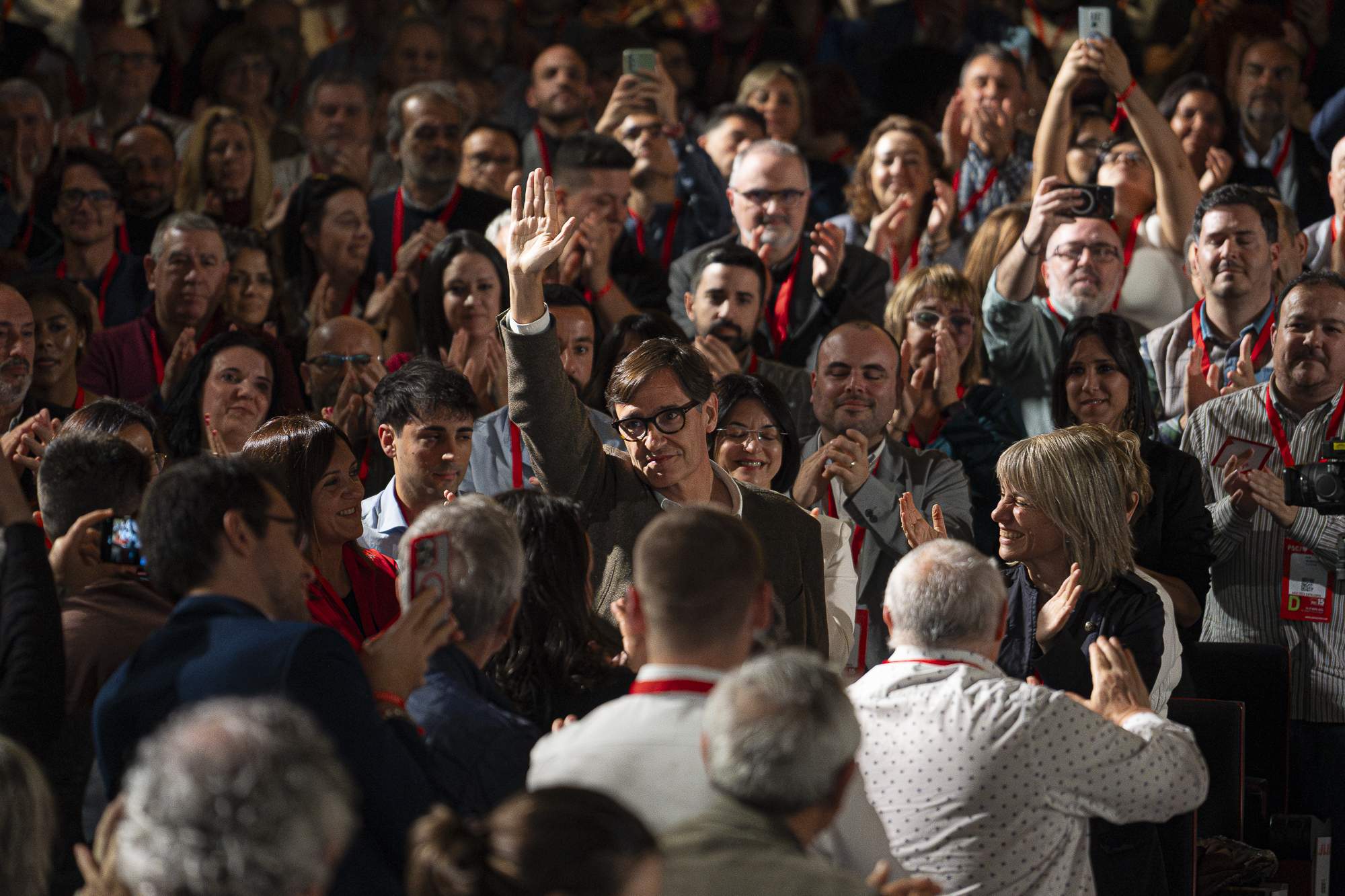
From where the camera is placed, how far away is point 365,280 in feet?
21.1

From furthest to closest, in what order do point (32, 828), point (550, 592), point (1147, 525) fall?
point (1147, 525)
point (550, 592)
point (32, 828)

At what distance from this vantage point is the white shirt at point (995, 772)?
8.98ft

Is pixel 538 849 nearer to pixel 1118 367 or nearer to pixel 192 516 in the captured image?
pixel 192 516

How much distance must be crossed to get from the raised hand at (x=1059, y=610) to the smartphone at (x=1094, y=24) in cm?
304

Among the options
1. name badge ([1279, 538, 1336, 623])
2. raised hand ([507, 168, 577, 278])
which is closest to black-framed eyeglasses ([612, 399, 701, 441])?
raised hand ([507, 168, 577, 278])

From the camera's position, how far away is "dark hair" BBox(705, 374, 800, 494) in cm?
447

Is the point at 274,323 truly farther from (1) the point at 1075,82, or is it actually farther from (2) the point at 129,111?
(1) the point at 1075,82

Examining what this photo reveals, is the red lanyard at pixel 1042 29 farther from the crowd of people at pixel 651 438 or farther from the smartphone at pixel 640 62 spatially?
the smartphone at pixel 640 62

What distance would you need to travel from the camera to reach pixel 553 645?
291cm

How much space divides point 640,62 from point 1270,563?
328 cm

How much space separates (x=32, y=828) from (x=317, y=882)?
58cm

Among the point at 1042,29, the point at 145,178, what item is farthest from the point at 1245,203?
the point at 145,178

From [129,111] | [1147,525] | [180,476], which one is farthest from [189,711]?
[129,111]

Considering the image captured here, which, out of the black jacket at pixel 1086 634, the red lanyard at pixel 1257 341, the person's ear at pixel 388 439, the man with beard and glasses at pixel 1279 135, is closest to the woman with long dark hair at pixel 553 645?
the black jacket at pixel 1086 634
